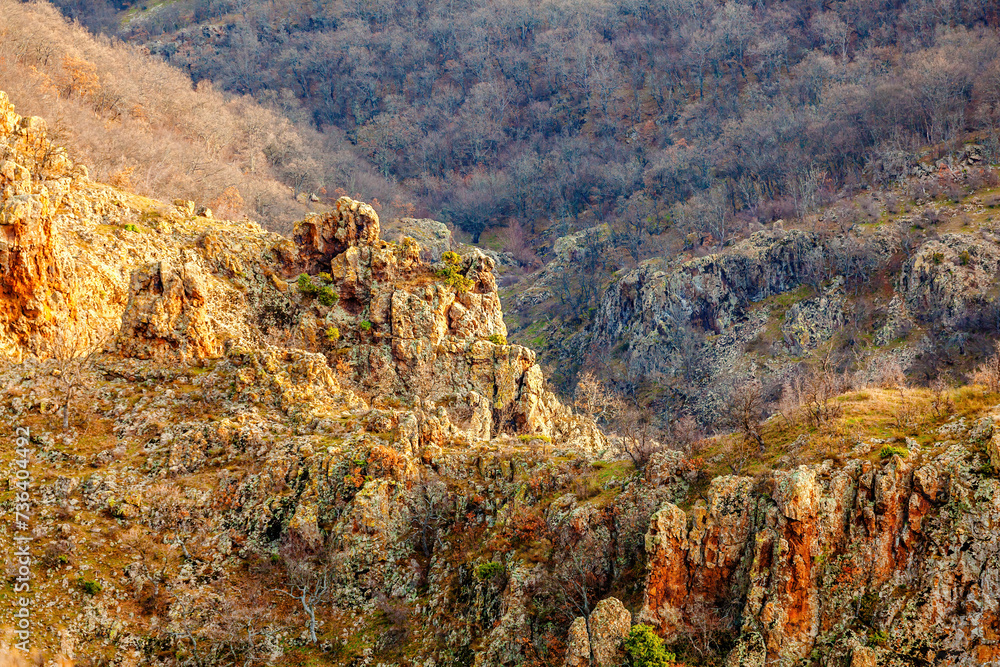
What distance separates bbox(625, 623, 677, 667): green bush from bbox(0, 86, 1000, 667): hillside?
434 mm

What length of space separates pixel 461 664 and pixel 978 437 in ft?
61.9

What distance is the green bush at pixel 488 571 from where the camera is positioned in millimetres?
27656

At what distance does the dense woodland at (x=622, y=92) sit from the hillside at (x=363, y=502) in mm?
73972

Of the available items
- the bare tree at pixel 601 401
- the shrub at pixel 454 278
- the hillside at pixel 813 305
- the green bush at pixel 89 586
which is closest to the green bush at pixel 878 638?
the green bush at pixel 89 586

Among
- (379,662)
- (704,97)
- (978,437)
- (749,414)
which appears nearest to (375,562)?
(379,662)

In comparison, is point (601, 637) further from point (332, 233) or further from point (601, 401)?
point (601, 401)

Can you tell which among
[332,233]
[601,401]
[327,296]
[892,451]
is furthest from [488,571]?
[601,401]

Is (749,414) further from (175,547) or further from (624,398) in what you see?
(624,398)

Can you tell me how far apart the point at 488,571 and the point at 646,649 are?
7.02 metres

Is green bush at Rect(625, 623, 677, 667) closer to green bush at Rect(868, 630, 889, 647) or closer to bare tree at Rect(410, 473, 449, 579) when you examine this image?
green bush at Rect(868, 630, 889, 647)

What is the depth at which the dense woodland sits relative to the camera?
334 ft

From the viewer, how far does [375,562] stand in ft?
96.3

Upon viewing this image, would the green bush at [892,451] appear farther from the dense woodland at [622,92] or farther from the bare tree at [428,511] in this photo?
the dense woodland at [622,92]

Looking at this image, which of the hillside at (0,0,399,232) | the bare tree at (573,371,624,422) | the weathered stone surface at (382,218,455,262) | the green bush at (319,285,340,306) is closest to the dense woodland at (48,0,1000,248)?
the hillside at (0,0,399,232)
